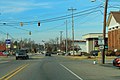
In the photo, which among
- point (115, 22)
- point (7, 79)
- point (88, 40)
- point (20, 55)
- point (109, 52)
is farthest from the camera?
point (88, 40)

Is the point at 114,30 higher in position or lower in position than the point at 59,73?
higher

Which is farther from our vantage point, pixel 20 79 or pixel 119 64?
pixel 119 64

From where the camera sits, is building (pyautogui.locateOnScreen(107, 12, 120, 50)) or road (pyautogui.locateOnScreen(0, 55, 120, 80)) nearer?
road (pyautogui.locateOnScreen(0, 55, 120, 80))

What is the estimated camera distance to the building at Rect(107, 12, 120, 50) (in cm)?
8806

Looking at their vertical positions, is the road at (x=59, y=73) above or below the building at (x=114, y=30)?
below

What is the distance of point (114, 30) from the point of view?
91188mm

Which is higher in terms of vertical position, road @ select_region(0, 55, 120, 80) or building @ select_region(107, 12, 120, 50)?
building @ select_region(107, 12, 120, 50)

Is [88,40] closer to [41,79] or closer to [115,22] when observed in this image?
[115,22]

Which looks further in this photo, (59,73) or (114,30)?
(114,30)

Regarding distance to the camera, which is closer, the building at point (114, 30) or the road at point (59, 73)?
the road at point (59, 73)

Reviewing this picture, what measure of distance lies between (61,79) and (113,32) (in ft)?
248

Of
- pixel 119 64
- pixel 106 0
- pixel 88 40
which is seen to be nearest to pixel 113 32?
pixel 88 40

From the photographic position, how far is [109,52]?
8325cm

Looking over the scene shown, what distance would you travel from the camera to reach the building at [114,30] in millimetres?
88062
